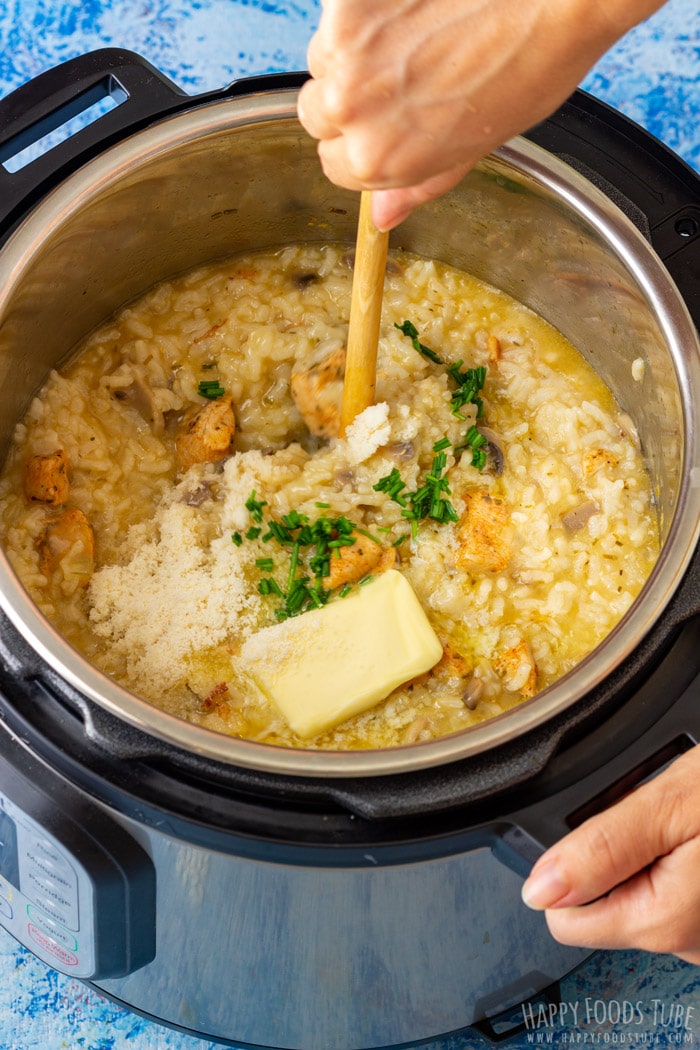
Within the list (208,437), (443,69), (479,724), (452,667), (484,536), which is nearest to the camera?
(443,69)

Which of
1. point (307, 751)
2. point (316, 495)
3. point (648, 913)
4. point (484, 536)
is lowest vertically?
point (648, 913)

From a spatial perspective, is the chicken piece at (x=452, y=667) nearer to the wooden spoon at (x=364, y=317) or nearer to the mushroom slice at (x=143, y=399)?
the wooden spoon at (x=364, y=317)

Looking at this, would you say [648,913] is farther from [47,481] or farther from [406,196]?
[47,481]

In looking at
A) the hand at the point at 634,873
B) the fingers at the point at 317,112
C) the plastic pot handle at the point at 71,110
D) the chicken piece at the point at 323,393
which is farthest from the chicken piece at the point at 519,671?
the plastic pot handle at the point at 71,110

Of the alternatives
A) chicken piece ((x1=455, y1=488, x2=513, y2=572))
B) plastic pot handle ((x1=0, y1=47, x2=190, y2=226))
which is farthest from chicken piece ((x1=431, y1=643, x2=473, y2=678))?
plastic pot handle ((x1=0, y1=47, x2=190, y2=226))

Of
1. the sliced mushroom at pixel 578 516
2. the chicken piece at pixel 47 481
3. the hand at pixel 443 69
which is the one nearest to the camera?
the hand at pixel 443 69

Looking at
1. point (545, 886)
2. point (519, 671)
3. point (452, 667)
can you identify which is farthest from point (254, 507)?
point (545, 886)

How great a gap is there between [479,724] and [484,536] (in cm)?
70

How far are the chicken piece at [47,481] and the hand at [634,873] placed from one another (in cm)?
125

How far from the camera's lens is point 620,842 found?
1.55 m

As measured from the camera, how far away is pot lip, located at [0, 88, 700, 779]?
1585 millimetres

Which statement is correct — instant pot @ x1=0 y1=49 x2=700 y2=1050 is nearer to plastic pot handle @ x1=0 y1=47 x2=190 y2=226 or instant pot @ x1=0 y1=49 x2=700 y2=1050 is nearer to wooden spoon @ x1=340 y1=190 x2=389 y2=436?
plastic pot handle @ x1=0 y1=47 x2=190 y2=226

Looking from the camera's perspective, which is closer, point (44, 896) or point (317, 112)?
point (317, 112)

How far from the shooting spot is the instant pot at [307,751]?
63.4 inches
